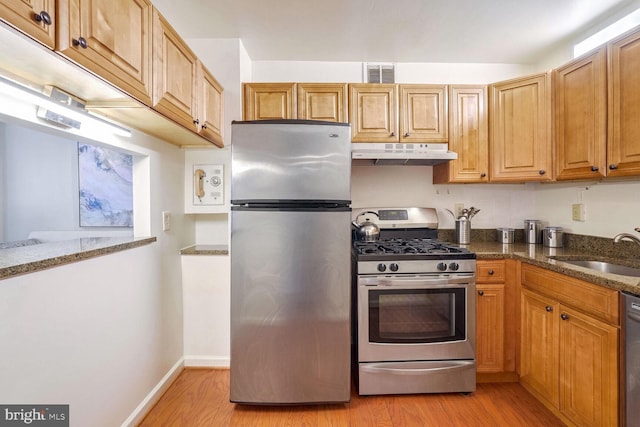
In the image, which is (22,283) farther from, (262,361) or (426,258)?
(426,258)

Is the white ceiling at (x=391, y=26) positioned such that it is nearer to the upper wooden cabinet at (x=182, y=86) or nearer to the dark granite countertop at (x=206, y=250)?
the upper wooden cabinet at (x=182, y=86)

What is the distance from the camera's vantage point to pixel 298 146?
5.72 ft

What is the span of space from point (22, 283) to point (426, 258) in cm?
196

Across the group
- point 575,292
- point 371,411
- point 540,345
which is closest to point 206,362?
point 371,411

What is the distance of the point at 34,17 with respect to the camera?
30.8 inches

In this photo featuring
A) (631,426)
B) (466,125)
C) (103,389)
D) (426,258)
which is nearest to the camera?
(631,426)

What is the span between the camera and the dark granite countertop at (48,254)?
99 cm

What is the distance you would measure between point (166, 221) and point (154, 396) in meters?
1.12

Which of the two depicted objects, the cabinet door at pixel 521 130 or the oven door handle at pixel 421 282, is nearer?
the oven door handle at pixel 421 282

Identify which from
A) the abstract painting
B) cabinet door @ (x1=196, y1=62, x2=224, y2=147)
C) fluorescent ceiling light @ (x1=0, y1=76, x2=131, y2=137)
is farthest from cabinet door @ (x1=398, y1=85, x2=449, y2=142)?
the abstract painting

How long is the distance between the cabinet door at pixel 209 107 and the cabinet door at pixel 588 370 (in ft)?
7.82

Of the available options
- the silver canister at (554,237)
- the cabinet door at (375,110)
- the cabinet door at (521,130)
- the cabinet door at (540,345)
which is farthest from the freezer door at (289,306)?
the silver canister at (554,237)

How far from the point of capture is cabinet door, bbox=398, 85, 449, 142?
228cm

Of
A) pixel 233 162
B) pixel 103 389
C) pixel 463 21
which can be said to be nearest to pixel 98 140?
pixel 233 162
